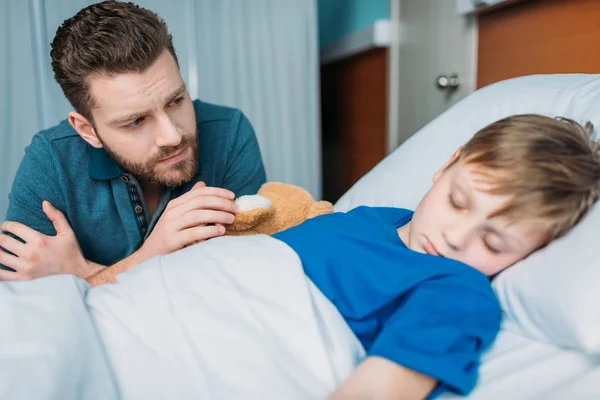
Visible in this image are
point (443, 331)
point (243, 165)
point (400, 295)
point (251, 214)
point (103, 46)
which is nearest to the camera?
point (443, 331)

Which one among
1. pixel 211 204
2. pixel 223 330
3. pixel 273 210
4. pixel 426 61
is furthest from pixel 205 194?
pixel 426 61

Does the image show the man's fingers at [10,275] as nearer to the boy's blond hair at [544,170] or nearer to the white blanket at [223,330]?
the white blanket at [223,330]

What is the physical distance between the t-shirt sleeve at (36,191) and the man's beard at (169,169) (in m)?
0.14

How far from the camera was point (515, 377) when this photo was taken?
2.17 ft

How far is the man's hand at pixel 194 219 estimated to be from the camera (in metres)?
1.00

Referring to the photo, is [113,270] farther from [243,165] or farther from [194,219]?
[243,165]

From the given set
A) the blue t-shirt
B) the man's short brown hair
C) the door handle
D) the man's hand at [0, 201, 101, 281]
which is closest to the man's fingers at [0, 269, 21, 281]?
the man's hand at [0, 201, 101, 281]

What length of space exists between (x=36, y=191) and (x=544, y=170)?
3.58ft

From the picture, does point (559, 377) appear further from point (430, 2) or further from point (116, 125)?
point (430, 2)

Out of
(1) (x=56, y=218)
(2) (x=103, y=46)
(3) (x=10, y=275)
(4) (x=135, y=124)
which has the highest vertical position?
(2) (x=103, y=46)

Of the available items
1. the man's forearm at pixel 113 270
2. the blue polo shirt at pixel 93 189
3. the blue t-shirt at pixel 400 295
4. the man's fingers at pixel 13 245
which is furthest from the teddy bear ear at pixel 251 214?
the man's fingers at pixel 13 245

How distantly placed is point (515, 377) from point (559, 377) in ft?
0.18

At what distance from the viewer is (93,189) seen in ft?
4.33

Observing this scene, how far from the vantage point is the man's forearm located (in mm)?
1153
